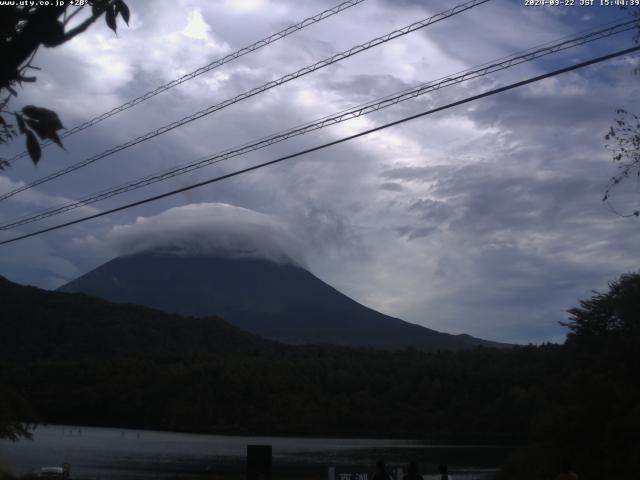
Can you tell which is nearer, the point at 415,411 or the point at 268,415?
the point at 415,411

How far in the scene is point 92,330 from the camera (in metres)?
137

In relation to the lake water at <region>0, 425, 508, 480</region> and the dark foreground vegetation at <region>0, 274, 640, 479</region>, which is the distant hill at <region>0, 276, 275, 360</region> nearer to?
the dark foreground vegetation at <region>0, 274, 640, 479</region>

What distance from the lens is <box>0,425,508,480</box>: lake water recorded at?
4906 cm

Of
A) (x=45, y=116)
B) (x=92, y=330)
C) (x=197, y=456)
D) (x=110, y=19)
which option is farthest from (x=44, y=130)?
(x=92, y=330)

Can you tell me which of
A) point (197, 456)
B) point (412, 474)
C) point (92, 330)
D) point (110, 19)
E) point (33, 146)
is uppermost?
point (92, 330)

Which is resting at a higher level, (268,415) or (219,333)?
(219,333)

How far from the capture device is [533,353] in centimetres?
9388

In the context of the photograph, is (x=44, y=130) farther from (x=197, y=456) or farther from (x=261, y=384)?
(x=261, y=384)

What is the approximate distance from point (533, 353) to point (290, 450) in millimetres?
35336

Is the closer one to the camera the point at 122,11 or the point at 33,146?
the point at 33,146

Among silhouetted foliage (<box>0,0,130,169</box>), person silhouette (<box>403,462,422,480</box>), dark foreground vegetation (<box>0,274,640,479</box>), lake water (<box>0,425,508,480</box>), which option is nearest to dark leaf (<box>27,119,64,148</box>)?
silhouetted foliage (<box>0,0,130,169</box>)

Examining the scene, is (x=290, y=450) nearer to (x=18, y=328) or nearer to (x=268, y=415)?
(x=268, y=415)

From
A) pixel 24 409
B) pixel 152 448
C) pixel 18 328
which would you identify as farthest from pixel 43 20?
pixel 18 328

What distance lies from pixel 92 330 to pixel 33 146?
459 feet
